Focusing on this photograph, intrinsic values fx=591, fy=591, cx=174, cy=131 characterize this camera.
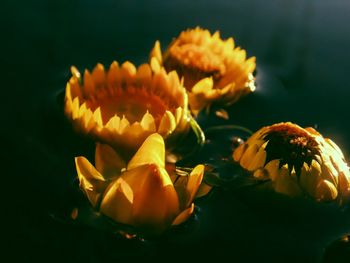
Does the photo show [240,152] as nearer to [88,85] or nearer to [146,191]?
[146,191]

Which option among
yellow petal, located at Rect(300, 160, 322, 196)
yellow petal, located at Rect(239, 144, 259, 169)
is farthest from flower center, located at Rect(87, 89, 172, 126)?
yellow petal, located at Rect(300, 160, 322, 196)

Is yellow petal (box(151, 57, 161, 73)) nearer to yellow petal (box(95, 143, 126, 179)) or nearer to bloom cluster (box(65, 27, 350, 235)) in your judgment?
bloom cluster (box(65, 27, 350, 235))

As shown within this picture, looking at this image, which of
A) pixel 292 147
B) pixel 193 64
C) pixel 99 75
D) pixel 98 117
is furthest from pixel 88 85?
pixel 292 147

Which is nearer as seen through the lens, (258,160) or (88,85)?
(258,160)

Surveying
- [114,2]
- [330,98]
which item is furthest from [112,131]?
[114,2]

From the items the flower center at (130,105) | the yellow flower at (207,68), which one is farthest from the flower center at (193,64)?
the flower center at (130,105)

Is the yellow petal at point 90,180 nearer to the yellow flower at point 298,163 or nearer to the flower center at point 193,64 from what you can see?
the yellow flower at point 298,163

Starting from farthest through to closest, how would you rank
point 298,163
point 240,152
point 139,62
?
point 139,62, point 240,152, point 298,163
